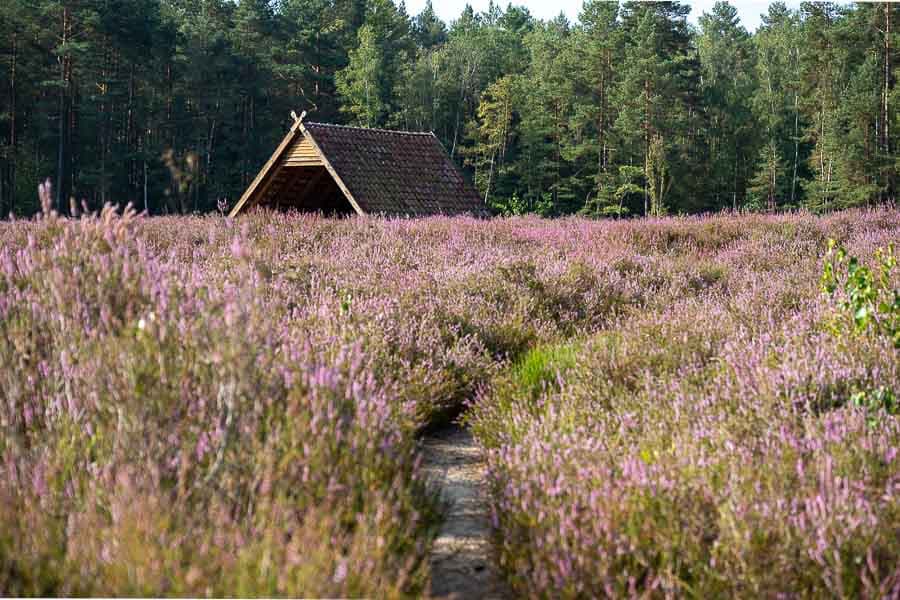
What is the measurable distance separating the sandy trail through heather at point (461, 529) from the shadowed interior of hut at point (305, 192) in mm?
11542

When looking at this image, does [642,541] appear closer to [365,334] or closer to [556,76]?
[365,334]

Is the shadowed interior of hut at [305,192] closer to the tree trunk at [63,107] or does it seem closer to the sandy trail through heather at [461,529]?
the sandy trail through heather at [461,529]

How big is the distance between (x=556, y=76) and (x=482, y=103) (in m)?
4.88

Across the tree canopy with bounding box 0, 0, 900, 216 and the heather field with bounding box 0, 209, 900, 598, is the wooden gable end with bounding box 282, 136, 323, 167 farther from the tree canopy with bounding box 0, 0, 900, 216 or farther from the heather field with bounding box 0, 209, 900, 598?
the tree canopy with bounding box 0, 0, 900, 216

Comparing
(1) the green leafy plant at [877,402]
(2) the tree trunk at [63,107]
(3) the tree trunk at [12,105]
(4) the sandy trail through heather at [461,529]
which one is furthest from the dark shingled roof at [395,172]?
(3) the tree trunk at [12,105]

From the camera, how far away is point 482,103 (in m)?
53.6

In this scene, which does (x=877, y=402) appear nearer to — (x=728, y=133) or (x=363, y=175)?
(x=363, y=175)

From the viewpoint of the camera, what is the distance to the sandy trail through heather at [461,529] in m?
2.99

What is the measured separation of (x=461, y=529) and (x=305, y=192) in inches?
572

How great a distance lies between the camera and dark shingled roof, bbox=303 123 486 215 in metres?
15.0

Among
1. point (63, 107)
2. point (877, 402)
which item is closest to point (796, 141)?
point (63, 107)

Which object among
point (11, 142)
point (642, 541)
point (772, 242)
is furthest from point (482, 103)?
point (642, 541)

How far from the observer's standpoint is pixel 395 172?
16.2 meters

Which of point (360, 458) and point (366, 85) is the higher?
point (366, 85)
